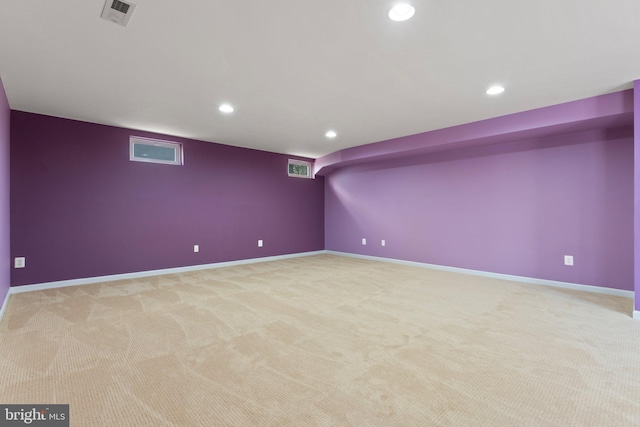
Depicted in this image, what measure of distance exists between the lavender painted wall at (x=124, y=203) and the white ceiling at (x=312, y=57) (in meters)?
0.58

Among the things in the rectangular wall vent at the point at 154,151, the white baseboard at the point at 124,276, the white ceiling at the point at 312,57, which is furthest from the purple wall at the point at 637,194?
the rectangular wall vent at the point at 154,151

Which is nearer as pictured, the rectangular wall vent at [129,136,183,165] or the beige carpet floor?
the beige carpet floor

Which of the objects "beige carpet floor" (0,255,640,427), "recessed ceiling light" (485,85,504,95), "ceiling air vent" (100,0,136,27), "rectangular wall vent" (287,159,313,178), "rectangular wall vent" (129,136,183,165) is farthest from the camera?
"rectangular wall vent" (287,159,313,178)

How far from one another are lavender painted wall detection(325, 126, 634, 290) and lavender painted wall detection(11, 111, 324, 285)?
8.27ft

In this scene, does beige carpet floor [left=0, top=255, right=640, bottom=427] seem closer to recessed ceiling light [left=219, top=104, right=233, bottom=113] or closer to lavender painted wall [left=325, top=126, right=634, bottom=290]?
lavender painted wall [left=325, top=126, right=634, bottom=290]

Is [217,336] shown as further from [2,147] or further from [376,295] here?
[2,147]

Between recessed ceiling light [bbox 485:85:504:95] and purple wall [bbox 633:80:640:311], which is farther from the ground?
recessed ceiling light [bbox 485:85:504:95]

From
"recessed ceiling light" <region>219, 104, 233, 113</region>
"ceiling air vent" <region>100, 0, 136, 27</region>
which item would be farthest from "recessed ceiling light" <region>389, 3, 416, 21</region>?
"recessed ceiling light" <region>219, 104, 233, 113</region>

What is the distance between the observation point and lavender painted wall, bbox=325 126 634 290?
144 inches

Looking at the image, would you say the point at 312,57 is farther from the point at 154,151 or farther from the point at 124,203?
the point at 124,203

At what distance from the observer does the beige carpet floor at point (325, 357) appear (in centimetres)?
152

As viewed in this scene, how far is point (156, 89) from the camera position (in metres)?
3.05

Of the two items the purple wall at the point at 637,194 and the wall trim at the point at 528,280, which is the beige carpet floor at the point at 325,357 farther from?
the purple wall at the point at 637,194

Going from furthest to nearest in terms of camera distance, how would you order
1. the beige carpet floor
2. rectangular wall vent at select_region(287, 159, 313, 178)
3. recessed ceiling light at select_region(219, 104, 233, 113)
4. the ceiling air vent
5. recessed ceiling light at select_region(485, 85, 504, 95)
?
rectangular wall vent at select_region(287, 159, 313, 178) → recessed ceiling light at select_region(219, 104, 233, 113) → recessed ceiling light at select_region(485, 85, 504, 95) → the ceiling air vent → the beige carpet floor
